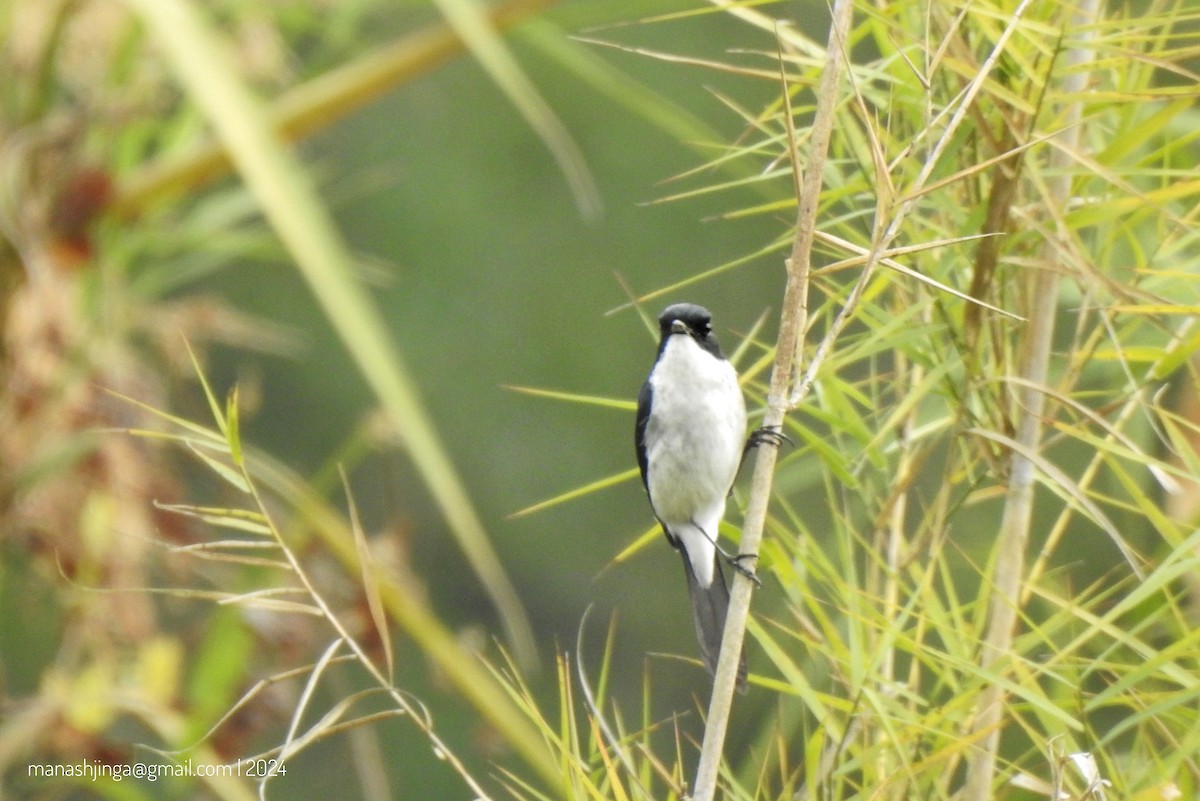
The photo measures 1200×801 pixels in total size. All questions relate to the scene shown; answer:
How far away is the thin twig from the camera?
0.92m

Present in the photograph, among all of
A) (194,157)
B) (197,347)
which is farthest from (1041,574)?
(197,347)

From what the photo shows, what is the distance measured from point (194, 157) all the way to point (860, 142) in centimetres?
101

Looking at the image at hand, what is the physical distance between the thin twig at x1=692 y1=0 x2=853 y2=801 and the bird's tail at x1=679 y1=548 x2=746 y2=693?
1.87 feet

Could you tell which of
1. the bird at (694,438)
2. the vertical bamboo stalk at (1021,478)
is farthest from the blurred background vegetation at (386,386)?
the bird at (694,438)

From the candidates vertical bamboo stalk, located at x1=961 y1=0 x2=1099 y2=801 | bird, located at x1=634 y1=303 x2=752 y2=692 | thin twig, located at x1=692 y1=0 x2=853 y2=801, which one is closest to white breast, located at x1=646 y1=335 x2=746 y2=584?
bird, located at x1=634 y1=303 x2=752 y2=692

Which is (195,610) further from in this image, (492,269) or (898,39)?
(898,39)

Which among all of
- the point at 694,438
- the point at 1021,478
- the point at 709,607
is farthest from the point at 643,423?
the point at 1021,478

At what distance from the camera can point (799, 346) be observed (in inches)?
37.9

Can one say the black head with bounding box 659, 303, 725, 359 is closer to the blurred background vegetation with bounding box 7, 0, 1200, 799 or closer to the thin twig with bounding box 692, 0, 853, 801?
the blurred background vegetation with bounding box 7, 0, 1200, 799

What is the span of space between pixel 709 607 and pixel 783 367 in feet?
2.91

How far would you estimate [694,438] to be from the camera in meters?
1.96

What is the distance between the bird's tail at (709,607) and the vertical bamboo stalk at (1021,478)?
436 millimetres

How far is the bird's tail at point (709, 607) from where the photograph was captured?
1.63 metres

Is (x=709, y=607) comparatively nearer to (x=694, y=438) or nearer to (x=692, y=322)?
(x=694, y=438)
